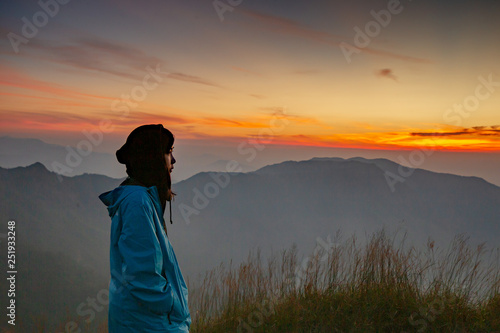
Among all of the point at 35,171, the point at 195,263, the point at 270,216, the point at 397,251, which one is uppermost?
the point at 35,171

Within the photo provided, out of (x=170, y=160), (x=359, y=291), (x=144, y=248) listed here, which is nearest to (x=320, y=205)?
(x=359, y=291)

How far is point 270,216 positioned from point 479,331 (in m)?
145

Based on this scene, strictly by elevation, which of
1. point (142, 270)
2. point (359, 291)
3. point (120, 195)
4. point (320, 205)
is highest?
point (120, 195)

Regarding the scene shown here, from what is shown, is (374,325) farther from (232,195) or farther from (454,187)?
(454,187)

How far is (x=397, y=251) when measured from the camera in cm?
442

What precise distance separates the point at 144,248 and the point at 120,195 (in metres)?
0.32

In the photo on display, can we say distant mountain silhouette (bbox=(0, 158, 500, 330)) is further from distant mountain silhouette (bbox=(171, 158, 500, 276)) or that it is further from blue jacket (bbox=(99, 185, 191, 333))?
blue jacket (bbox=(99, 185, 191, 333))

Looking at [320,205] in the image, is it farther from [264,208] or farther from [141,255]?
[141,255]

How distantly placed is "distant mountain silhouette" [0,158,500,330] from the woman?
94047 mm

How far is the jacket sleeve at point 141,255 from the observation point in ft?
5.19

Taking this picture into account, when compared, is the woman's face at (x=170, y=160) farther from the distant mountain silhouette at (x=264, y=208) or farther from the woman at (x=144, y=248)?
the distant mountain silhouette at (x=264, y=208)

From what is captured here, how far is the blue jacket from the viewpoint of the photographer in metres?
1.59

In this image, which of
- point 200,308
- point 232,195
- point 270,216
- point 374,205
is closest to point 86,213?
point 232,195

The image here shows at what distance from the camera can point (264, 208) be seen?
15562 cm
